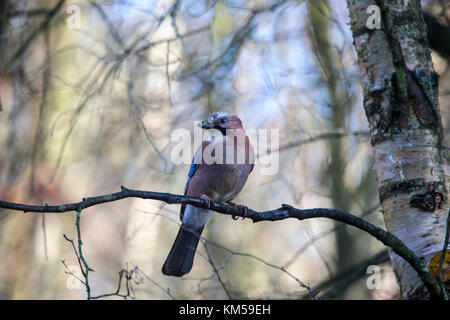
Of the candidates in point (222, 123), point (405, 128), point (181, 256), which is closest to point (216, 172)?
point (222, 123)

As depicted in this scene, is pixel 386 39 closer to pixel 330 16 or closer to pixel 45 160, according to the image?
pixel 330 16

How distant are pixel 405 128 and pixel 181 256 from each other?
2.26 meters

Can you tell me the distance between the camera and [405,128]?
340 cm

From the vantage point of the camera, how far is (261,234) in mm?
8016

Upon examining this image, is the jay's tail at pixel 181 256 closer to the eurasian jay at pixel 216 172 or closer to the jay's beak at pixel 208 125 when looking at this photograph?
the eurasian jay at pixel 216 172

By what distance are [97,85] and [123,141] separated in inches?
64.2

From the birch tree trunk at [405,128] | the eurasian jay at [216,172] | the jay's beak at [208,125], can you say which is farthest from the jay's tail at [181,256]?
the birch tree trunk at [405,128]

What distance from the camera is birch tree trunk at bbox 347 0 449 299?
3.15m

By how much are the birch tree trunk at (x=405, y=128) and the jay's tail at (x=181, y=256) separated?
1.86m

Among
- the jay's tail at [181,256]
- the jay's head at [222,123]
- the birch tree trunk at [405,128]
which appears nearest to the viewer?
the birch tree trunk at [405,128]

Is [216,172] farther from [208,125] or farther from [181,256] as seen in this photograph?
[181,256]

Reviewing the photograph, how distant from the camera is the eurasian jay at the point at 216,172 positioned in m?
4.33

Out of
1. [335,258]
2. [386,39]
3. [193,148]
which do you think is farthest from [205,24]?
[335,258]
